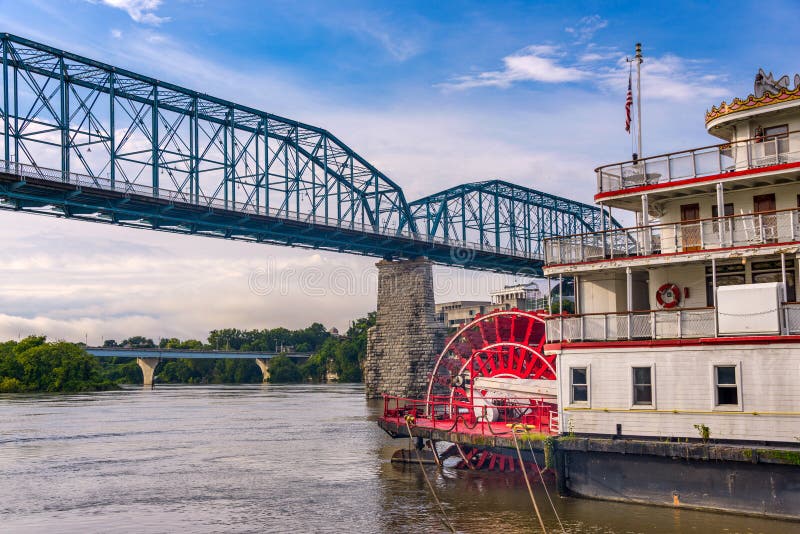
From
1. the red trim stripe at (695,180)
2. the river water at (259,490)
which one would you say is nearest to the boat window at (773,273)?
the red trim stripe at (695,180)

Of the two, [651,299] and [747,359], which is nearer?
[747,359]

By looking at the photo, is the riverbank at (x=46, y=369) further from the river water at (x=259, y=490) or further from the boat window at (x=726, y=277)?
the boat window at (x=726, y=277)

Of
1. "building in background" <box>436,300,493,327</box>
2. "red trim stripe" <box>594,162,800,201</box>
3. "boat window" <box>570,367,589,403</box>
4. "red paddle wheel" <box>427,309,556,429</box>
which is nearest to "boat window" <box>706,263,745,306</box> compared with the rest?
"red trim stripe" <box>594,162,800,201</box>

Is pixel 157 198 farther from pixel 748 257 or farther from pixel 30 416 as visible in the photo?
pixel 748 257

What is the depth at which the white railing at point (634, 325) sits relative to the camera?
17.9 meters

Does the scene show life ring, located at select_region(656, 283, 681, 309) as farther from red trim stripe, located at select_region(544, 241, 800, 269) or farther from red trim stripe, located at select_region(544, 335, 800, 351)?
red trim stripe, located at select_region(544, 335, 800, 351)

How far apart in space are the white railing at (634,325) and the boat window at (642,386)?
2.27 ft

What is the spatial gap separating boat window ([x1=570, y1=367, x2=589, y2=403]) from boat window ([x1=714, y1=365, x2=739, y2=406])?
2702mm

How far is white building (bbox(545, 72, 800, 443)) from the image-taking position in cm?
1691

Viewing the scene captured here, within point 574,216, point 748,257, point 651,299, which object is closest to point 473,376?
point 651,299

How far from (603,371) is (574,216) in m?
96.8

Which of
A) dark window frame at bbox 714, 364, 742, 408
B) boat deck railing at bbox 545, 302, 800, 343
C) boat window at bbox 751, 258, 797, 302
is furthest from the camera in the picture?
boat window at bbox 751, 258, 797, 302

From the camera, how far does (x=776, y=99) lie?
1878 centimetres

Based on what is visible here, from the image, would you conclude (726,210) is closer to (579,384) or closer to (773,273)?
(773,273)
